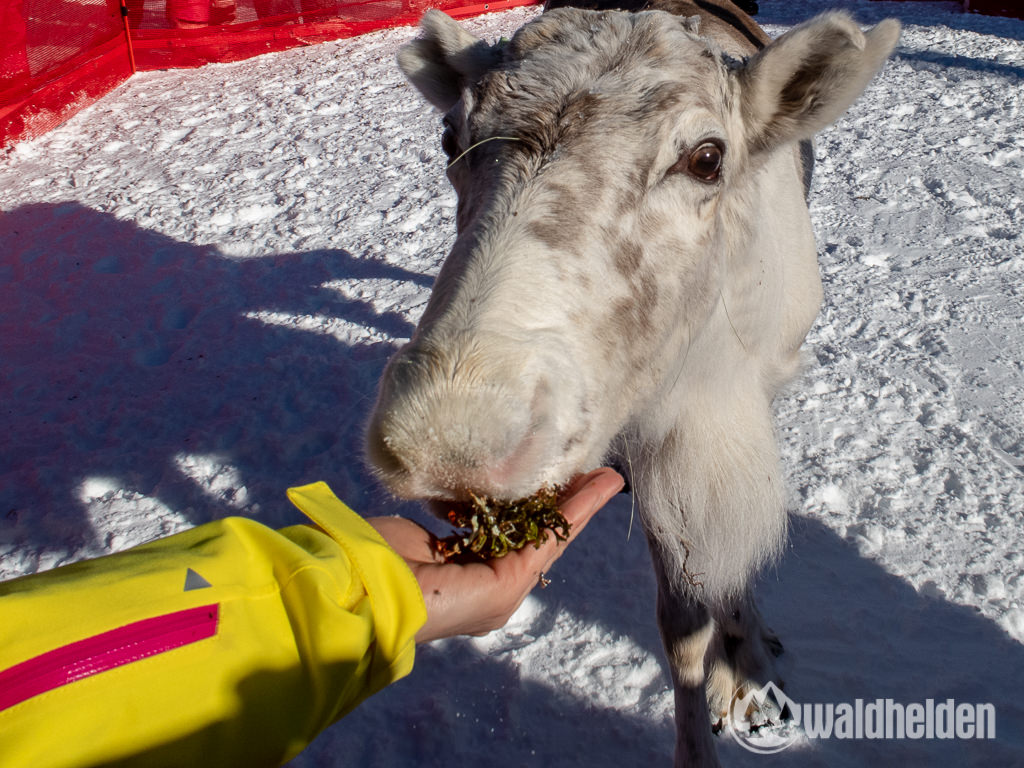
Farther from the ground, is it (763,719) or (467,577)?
(467,577)

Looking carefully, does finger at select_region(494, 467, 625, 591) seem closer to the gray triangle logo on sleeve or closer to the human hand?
the human hand

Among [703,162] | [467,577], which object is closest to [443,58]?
[703,162]

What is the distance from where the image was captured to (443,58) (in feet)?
8.16

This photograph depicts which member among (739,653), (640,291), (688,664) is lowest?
(739,653)

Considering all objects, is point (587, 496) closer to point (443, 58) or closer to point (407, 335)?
point (443, 58)

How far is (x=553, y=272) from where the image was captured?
157 centimetres

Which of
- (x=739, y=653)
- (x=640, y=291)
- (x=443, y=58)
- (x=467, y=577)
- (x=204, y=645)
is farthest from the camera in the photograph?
(x=739, y=653)

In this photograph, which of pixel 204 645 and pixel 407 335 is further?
pixel 407 335

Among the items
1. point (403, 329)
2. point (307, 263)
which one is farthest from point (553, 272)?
point (307, 263)

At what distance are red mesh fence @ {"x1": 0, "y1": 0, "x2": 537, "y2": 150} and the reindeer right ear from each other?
6202mm

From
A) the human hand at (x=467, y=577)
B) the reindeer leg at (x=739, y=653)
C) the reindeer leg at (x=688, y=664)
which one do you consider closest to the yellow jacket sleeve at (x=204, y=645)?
the human hand at (x=467, y=577)

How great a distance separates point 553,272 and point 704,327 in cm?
76

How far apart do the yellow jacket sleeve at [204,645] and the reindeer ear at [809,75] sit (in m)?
1.59

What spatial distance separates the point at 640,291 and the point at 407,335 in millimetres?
3071
